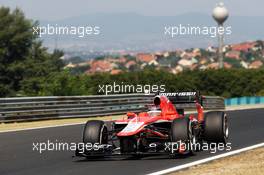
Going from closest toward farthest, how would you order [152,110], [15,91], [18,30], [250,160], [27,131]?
[250,160], [152,110], [27,131], [15,91], [18,30]

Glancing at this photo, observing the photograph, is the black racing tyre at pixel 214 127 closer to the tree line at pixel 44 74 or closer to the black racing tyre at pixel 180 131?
the black racing tyre at pixel 180 131

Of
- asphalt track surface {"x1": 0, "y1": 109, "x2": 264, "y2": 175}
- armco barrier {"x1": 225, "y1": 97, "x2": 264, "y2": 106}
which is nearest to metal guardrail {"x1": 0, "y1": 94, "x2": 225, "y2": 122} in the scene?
asphalt track surface {"x1": 0, "y1": 109, "x2": 264, "y2": 175}

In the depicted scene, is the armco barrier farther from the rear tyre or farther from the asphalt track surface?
the rear tyre

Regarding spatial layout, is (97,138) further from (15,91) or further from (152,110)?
(15,91)

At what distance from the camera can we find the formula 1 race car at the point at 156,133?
11.9m

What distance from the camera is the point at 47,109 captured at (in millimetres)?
24406

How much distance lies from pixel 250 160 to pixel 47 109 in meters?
13.7

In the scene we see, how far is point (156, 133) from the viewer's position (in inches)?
487

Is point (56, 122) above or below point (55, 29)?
below

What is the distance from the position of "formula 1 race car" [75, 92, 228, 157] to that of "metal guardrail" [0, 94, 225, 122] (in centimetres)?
701

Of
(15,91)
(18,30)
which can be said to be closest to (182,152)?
(15,91)

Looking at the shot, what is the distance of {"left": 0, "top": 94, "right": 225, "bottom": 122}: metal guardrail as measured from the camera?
22719mm

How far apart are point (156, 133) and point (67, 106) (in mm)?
13167

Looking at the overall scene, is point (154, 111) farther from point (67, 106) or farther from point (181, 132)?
point (67, 106)
